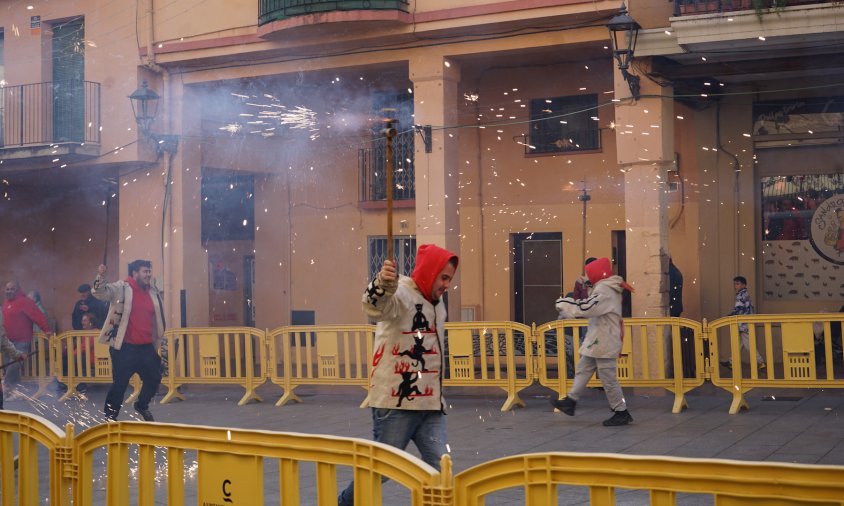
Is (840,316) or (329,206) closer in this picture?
(840,316)

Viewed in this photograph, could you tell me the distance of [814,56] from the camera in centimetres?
1457

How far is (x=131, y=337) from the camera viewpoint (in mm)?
11562

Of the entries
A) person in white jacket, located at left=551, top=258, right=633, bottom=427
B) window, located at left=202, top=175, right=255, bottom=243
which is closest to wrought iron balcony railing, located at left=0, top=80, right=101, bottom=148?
window, located at left=202, top=175, right=255, bottom=243

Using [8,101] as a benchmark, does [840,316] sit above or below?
below

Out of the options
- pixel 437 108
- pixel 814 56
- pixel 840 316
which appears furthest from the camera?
pixel 437 108

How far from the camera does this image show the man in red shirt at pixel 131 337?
11539 mm

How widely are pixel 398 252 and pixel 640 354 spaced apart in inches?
264

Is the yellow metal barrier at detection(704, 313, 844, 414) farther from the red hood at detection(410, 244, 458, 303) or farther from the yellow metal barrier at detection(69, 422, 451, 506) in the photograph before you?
the yellow metal barrier at detection(69, 422, 451, 506)

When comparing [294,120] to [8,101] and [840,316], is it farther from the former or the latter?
[840,316]

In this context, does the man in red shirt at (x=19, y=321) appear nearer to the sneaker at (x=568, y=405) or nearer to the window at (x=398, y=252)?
the window at (x=398, y=252)

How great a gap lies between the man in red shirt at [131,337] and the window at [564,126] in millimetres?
7984

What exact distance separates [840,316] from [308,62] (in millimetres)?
8859

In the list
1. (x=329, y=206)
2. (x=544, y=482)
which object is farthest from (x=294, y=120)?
(x=544, y=482)

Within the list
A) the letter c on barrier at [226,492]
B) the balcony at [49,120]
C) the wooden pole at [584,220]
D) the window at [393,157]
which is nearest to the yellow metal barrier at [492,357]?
the wooden pole at [584,220]
